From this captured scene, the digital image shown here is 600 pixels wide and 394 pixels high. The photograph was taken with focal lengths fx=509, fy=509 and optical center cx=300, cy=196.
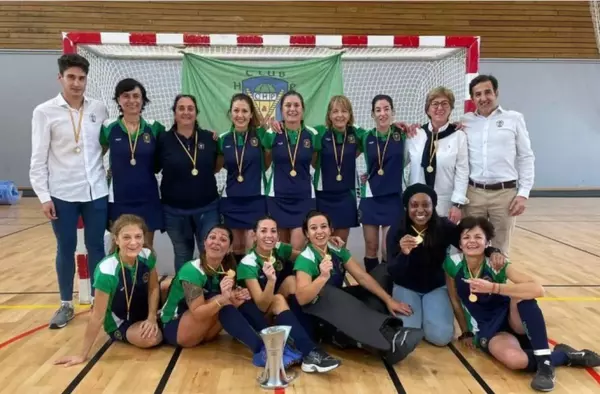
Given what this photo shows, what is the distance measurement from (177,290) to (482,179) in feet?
7.35

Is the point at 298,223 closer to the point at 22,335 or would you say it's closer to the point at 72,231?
the point at 72,231

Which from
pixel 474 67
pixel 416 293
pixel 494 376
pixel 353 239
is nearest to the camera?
pixel 494 376

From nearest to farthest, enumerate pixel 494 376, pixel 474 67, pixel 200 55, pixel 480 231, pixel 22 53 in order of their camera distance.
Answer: pixel 494 376, pixel 480 231, pixel 474 67, pixel 200 55, pixel 22 53

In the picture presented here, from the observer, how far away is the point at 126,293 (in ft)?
10.3

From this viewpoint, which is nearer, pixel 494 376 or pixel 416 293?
pixel 494 376

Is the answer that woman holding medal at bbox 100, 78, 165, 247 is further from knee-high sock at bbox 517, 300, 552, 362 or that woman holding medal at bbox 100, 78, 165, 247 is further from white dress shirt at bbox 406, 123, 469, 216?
knee-high sock at bbox 517, 300, 552, 362

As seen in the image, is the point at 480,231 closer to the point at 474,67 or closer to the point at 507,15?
the point at 474,67

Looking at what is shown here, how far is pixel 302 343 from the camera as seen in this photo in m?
2.95

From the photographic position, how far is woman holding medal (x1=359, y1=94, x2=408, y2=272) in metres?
3.86

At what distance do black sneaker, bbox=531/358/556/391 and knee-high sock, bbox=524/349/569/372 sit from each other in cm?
5

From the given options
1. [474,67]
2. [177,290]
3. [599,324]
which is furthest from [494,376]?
[474,67]

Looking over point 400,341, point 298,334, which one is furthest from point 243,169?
point 400,341

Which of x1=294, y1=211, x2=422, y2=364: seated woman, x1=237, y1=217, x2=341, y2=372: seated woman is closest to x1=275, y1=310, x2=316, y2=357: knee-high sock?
x1=237, y1=217, x2=341, y2=372: seated woman

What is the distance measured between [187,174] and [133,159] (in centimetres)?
39
